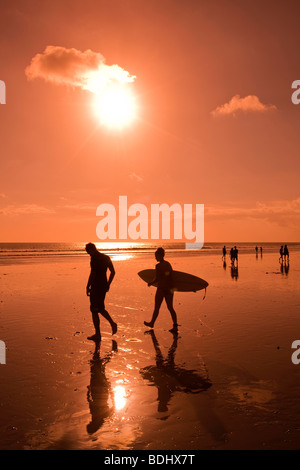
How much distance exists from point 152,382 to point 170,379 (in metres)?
0.34

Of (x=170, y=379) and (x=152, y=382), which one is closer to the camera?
(x=152, y=382)

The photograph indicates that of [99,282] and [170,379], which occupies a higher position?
[99,282]

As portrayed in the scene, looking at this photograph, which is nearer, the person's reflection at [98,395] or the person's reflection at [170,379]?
the person's reflection at [98,395]

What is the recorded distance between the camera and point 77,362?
707 centimetres

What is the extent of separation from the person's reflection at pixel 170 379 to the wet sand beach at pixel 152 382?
0.7 inches

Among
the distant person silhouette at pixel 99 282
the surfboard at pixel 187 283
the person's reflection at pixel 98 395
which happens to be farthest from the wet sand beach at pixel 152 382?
the surfboard at pixel 187 283

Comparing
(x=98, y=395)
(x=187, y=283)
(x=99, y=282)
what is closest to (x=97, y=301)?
(x=99, y=282)

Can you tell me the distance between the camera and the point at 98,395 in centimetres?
548

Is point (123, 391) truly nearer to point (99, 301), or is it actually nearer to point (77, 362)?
point (77, 362)

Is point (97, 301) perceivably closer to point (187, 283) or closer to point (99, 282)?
point (99, 282)

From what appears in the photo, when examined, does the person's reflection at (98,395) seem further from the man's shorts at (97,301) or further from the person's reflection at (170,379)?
the man's shorts at (97,301)

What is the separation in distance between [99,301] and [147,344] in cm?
165

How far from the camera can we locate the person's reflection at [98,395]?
468 centimetres
